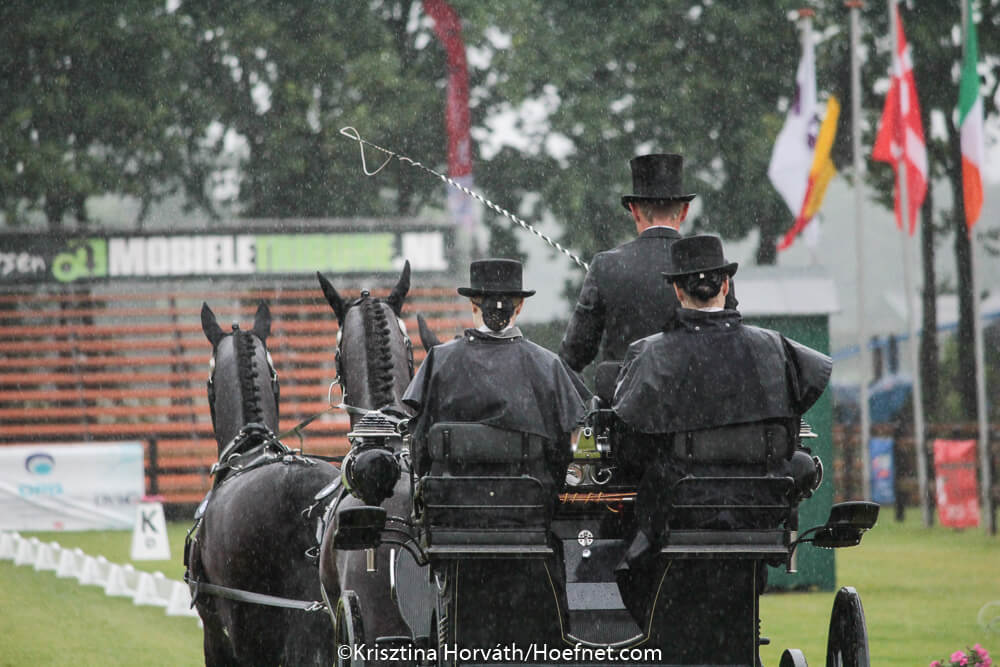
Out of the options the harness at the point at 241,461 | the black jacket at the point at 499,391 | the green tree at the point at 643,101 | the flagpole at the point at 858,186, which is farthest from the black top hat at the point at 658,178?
the green tree at the point at 643,101

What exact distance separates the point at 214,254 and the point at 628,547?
70.5 feet

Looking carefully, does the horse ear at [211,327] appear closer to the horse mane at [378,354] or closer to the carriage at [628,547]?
the horse mane at [378,354]

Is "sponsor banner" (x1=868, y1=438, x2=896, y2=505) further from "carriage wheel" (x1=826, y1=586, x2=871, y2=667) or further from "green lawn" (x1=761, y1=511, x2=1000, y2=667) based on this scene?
"carriage wheel" (x1=826, y1=586, x2=871, y2=667)

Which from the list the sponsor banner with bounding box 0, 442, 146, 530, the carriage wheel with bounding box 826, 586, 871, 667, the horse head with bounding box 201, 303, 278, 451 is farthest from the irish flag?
the carriage wheel with bounding box 826, 586, 871, 667

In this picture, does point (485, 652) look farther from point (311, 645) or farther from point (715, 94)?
point (715, 94)

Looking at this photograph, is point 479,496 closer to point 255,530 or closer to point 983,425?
point 255,530

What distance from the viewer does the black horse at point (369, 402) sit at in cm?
631

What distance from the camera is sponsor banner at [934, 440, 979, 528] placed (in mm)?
Result: 20469

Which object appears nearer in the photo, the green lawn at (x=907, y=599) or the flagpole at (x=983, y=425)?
the green lawn at (x=907, y=599)

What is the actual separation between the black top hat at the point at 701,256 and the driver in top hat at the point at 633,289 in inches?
27.0

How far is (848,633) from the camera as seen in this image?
5.66 m

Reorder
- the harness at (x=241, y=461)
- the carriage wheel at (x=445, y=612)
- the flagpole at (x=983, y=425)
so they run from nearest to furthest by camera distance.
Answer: the carriage wheel at (x=445, y=612) → the harness at (x=241, y=461) → the flagpole at (x=983, y=425)

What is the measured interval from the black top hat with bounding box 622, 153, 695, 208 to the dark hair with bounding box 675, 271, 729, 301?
0.89 meters

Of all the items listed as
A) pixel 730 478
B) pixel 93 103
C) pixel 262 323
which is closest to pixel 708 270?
pixel 730 478
